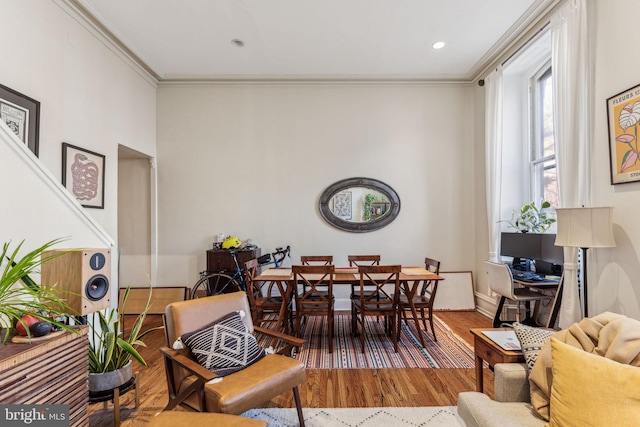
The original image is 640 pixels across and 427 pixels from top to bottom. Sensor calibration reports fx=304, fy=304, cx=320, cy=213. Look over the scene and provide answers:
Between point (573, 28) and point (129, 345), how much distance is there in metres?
4.38

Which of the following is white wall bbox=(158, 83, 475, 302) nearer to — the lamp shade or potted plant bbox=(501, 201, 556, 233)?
potted plant bbox=(501, 201, 556, 233)

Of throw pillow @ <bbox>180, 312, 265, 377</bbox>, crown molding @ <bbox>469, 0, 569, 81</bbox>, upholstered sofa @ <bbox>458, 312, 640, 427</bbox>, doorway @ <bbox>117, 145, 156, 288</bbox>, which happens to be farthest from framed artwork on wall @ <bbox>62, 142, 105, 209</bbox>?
crown molding @ <bbox>469, 0, 569, 81</bbox>

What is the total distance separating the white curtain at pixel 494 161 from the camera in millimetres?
4023

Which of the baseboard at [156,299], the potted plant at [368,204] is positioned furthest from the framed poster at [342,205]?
the baseboard at [156,299]

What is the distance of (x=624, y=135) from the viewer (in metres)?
2.28

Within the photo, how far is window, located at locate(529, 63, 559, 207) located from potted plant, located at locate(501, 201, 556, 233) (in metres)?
0.20

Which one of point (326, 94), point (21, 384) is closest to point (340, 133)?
point (326, 94)

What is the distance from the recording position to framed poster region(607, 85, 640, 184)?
2189mm

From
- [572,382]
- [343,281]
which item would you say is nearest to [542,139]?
[343,281]

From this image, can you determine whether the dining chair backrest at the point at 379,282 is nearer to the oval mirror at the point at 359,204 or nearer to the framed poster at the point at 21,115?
the oval mirror at the point at 359,204

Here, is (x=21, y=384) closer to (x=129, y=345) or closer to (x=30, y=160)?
(x=129, y=345)

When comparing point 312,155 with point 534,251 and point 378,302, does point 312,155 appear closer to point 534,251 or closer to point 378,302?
point 378,302

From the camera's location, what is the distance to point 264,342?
3.50m

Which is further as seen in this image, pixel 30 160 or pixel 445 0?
pixel 445 0
